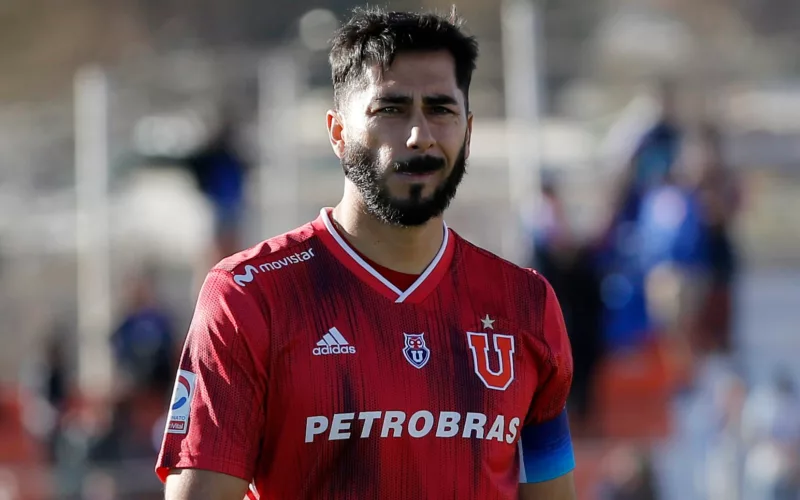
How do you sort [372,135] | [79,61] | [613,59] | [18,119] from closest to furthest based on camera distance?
[372,135]
[613,59]
[18,119]
[79,61]

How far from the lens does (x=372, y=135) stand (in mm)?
3152

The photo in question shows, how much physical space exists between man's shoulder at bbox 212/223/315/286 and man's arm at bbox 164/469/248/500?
429 millimetres

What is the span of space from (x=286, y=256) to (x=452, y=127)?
49 centimetres

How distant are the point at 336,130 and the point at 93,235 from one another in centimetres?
884

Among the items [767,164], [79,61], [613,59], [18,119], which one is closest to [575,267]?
[767,164]

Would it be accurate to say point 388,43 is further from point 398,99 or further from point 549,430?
point 549,430

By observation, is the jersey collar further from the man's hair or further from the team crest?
the man's hair

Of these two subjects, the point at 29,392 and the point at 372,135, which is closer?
the point at 372,135

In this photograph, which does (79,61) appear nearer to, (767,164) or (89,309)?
(89,309)

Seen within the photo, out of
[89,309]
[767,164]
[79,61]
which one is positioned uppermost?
[79,61]

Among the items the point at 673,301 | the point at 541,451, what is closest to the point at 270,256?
the point at 541,451

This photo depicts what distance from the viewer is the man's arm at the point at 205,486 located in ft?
9.64

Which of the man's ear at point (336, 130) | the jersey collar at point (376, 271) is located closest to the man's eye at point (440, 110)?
the man's ear at point (336, 130)

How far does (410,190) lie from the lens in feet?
10.3
